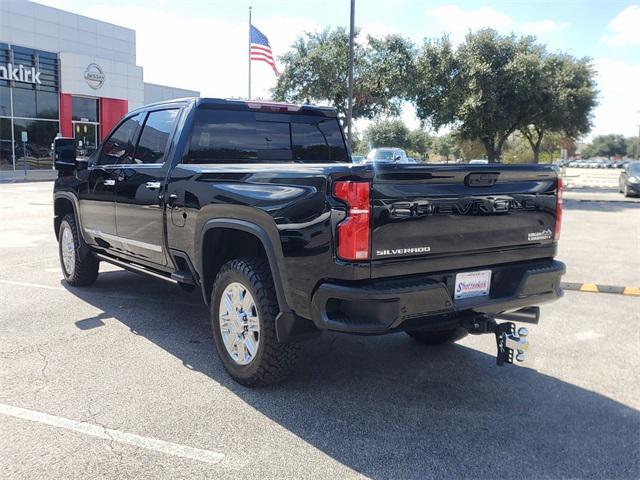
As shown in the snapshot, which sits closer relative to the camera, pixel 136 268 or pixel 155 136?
pixel 155 136

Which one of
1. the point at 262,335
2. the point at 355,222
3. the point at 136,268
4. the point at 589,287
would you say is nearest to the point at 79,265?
the point at 136,268

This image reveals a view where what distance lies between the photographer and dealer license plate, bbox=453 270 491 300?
11.6 ft

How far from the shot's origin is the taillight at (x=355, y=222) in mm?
3135

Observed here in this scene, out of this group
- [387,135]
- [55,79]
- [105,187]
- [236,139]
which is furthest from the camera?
[387,135]

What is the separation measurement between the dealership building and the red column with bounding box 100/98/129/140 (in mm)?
57

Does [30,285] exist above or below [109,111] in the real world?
below

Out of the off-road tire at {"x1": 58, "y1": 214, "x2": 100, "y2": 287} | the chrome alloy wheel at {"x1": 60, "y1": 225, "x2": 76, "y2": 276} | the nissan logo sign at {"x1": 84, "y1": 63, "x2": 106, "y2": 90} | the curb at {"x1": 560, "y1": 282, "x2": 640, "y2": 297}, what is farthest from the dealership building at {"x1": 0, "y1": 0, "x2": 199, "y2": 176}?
the curb at {"x1": 560, "y1": 282, "x2": 640, "y2": 297}

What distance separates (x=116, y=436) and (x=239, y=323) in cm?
107

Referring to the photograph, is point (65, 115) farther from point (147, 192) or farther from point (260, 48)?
point (147, 192)

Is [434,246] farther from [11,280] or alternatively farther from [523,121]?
[523,121]

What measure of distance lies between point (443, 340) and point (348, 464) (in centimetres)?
206

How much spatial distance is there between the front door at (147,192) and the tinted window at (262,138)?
300mm

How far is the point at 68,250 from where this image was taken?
680 cm

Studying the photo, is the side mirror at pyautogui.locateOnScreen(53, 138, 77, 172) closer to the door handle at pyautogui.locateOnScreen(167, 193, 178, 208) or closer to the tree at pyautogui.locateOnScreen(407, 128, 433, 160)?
the door handle at pyautogui.locateOnScreen(167, 193, 178, 208)
